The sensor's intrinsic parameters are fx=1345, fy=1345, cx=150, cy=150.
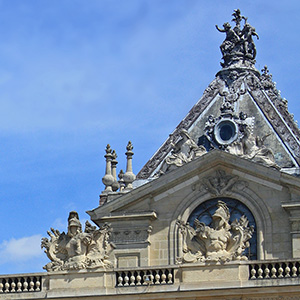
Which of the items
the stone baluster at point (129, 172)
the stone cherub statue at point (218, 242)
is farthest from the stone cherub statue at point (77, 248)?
the stone baluster at point (129, 172)

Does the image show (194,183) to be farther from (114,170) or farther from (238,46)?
(238,46)

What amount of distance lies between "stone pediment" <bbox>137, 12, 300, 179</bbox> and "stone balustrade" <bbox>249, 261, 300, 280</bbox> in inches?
440

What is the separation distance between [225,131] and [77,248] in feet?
43.5

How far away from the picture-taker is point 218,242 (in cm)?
3488

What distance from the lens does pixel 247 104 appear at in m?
50.2

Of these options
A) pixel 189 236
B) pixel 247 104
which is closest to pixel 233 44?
pixel 247 104

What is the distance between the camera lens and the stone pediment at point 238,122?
47.0 meters

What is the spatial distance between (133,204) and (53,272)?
10.00 metres

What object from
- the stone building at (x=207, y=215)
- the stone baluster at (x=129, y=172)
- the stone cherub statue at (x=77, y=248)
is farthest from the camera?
the stone baluster at (x=129, y=172)

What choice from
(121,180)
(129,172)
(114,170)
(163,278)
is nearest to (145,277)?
(163,278)

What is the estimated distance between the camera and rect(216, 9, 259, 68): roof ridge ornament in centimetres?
5219

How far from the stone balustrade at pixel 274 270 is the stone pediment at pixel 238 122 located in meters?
11.2

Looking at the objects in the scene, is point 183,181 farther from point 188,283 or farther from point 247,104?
point 188,283

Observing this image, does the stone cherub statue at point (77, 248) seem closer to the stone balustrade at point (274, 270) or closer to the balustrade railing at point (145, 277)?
the balustrade railing at point (145, 277)
